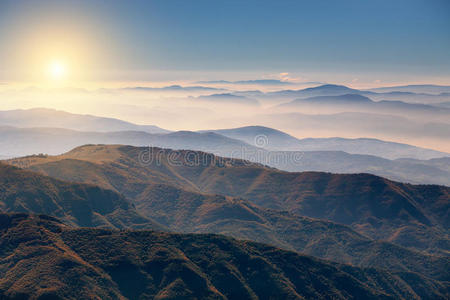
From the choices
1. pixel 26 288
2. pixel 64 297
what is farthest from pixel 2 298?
pixel 64 297

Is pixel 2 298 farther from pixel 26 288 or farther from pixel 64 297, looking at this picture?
pixel 64 297
